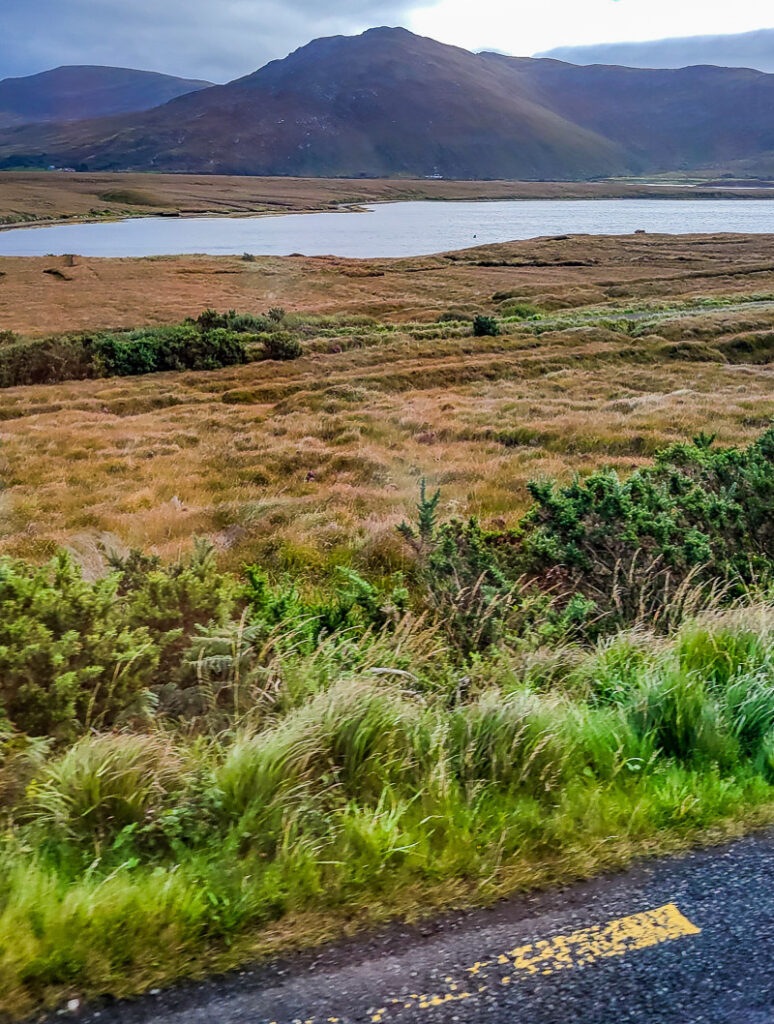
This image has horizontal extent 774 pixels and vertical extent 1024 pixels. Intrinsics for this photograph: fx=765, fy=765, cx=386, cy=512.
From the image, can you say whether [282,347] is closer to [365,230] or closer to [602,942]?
[602,942]

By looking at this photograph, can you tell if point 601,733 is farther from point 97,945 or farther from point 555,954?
point 97,945

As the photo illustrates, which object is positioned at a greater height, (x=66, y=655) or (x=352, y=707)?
(x=66, y=655)

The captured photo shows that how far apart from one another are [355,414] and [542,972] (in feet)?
66.2

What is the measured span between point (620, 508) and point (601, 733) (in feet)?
10.9

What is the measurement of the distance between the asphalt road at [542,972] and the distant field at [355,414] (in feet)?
21.8

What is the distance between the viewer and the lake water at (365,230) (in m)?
99.6

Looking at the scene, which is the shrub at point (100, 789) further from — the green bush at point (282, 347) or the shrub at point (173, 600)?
the green bush at point (282, 347)

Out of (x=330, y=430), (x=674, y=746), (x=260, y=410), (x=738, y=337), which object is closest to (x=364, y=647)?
(x=674, y=746)

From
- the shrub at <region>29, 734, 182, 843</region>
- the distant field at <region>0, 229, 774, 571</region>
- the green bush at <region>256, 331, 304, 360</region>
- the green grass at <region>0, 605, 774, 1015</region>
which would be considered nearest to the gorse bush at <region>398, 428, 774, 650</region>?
the green grass at <region>0, 605, 774, 1015</region>

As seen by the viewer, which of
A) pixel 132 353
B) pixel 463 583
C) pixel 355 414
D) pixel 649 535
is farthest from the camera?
pixel 132 353

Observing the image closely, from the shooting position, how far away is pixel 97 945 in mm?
2508

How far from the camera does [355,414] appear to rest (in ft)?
72.7

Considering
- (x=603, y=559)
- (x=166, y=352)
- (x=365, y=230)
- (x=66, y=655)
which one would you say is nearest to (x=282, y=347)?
(x=166, y=352)

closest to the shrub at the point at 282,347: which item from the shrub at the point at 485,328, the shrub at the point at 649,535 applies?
the shrub at the point at 485,328
